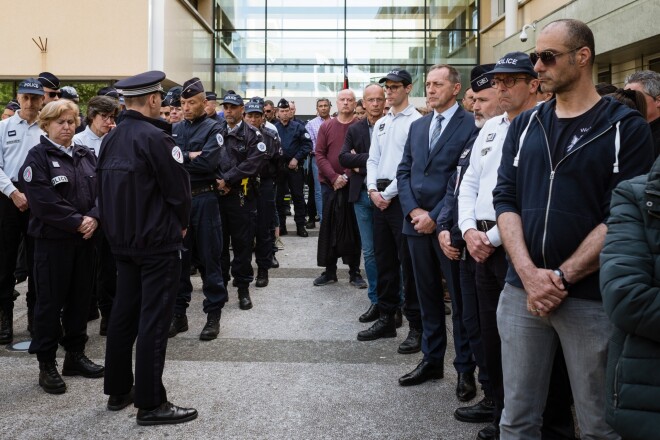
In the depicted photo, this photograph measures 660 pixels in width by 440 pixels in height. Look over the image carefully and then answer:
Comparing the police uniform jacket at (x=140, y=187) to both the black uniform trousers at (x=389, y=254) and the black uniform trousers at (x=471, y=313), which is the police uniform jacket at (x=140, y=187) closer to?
the black uniform trousers at (x=471, y=313)

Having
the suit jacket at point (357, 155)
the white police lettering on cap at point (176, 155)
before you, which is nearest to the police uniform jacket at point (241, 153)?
the suit jacket at point (357, 155)

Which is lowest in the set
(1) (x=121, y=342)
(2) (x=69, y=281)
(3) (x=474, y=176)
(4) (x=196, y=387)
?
(4) (x=196, y=387)

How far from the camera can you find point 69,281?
4645 millimetres

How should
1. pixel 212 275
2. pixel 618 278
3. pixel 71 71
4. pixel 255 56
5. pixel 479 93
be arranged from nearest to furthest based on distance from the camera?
1. pixel 618 278
2. pixel 479 93
3. pixel 212 275
4. pixel 71 71
5. pixel 255 56

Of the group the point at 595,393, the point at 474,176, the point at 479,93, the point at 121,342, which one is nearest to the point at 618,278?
the point at 595,393

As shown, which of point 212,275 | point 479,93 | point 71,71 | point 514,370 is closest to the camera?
point 514,370

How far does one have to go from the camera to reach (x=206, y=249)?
19.4 feet

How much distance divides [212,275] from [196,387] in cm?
156

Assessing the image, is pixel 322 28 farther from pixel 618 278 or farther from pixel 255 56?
pixel 618 278

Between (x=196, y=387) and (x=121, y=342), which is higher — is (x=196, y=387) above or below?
below

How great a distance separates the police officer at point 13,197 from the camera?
559 centimetres

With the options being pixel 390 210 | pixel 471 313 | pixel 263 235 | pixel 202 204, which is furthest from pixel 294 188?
pixel 471 313

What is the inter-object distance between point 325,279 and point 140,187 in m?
4.37

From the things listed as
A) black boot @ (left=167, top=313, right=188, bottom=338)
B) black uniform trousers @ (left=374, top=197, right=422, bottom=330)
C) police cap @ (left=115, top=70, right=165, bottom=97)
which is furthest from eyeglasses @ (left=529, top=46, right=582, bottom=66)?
black boot @ (left=167, top=313, right=188, bottom=338)
